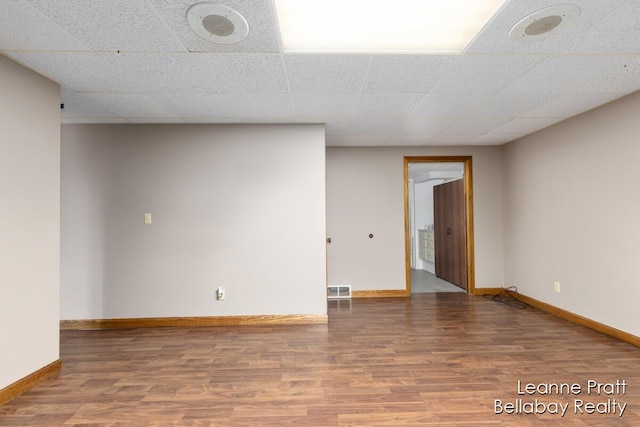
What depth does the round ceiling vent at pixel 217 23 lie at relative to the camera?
1672 mm

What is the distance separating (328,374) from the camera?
2383 mm

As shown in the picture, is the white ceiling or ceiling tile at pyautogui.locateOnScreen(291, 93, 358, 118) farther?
ceiling tile at pyautogui.locateOnScreen(291, 93, 358, 118)

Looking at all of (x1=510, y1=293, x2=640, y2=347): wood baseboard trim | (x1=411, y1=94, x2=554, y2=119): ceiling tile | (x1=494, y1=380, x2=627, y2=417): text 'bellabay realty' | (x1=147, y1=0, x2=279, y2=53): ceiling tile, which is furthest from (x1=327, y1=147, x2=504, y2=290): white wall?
(x1=147, y1=0, x2=279, y2=53): ceiling tile

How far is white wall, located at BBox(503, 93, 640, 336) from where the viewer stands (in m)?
2.91

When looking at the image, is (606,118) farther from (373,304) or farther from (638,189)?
(373,304)

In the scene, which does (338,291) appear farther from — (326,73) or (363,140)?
(326,73)

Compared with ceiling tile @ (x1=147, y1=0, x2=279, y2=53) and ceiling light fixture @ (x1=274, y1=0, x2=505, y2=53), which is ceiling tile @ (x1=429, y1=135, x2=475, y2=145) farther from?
ceiling tile @ (x1=147, y1=0, x2=279, y2=53)

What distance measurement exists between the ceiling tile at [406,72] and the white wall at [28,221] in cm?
250

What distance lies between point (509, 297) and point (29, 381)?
5415 mm

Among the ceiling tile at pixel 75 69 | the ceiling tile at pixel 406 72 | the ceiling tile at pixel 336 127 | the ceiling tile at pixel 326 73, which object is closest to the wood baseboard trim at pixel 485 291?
the ceiling tile at pixel 336 127

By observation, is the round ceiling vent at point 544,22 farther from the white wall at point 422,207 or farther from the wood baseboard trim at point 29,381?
the white wall at point 422,207

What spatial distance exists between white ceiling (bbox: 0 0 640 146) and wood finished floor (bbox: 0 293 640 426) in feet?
7.47

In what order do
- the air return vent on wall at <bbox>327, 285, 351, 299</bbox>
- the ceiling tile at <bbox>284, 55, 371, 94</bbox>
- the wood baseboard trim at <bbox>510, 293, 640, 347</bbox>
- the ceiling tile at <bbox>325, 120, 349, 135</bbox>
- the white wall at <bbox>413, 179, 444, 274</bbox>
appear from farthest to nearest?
the white wall at <bbox>413, 179, 444, 274</bbox>, the air return vent on wall at <bbox>327, 285, 351, 299</bbox>, the ceiling tile at <bbox>325, 120, 349, 135</bbox>, the wood baseboard trim at <bbox>510, 293, 640, 347</bbox>, the ceiling tile at <bbox>284, 55, 371, 94</bbox>

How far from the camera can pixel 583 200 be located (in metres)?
3.41
